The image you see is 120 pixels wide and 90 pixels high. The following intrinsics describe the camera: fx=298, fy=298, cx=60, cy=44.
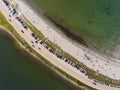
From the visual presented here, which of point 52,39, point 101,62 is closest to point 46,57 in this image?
point 52,39

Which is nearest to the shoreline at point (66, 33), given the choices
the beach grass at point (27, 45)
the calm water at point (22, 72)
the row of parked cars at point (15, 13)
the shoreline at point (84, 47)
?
the shoreline at point (84, 47)

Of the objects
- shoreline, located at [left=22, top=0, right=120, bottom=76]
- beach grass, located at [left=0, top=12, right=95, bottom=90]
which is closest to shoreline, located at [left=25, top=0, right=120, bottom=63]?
shoreline, located at [left=22, top=0, right=120, bottom=76]

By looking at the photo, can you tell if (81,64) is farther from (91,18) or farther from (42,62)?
(91,18)

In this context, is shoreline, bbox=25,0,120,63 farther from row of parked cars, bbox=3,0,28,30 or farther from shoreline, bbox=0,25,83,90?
shoreline, bbox=0,25,83,90

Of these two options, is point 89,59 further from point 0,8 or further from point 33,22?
point 0,8

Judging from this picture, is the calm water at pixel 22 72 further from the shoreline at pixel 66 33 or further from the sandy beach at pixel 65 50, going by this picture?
the shoreline at pixel 66 33

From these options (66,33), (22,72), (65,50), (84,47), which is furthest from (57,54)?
(22,72)
